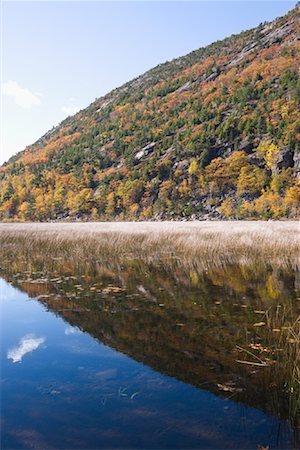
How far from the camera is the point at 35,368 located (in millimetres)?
6078

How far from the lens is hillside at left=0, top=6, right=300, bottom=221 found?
84.1 m

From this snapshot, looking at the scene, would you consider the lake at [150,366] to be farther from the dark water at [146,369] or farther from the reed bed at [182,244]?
the reed bed at [182,244]

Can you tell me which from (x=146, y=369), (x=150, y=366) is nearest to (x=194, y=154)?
A: (x=150, y=366)

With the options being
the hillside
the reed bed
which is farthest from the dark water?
the hillside

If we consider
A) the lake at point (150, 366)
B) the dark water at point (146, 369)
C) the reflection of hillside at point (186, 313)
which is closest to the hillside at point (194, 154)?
the reflection of hillside at point (186, 313)

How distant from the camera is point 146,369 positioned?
19.0 feet

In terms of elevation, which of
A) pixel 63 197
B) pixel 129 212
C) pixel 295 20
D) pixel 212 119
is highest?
pixel 295 20

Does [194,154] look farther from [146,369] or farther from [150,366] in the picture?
[146,369]

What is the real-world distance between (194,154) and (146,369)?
99429 millimetres

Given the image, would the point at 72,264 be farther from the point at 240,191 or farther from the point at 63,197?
the point at 63,197

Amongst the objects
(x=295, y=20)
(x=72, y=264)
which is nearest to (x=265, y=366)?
(x=72, y=264)

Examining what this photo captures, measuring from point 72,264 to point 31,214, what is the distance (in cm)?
10269

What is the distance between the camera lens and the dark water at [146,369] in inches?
165

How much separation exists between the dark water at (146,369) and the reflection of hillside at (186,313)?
0.03 meters
